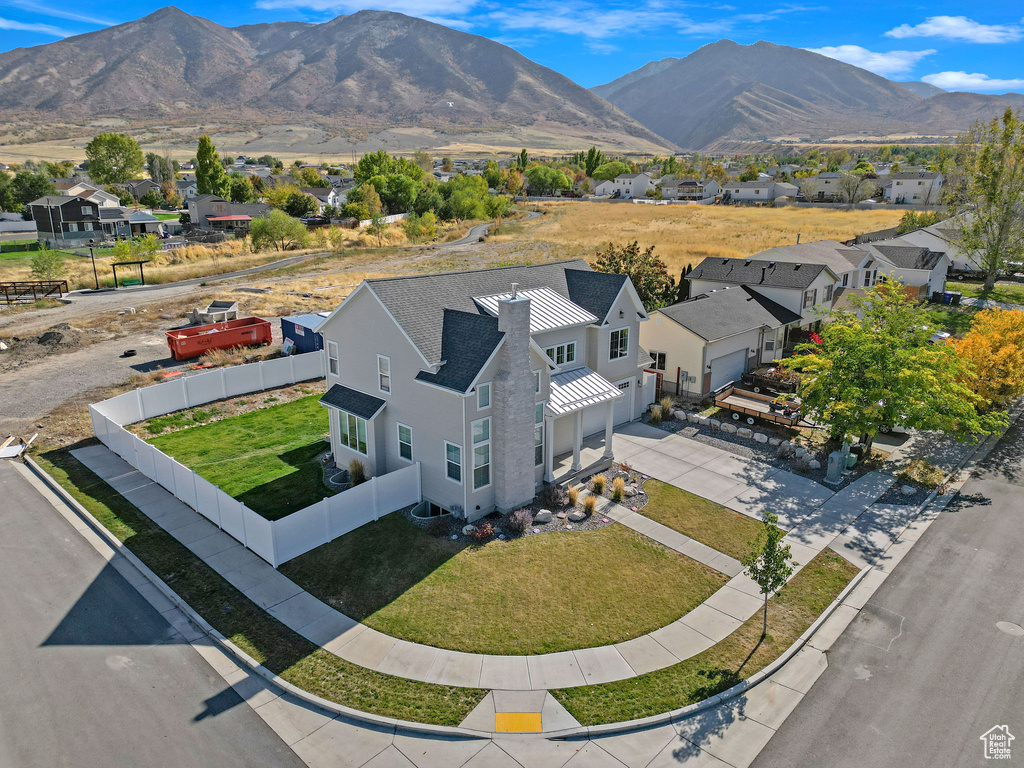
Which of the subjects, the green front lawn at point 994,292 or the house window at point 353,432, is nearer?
the house window at point 353,432

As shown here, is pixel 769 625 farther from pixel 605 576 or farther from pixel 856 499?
pixel 856 499

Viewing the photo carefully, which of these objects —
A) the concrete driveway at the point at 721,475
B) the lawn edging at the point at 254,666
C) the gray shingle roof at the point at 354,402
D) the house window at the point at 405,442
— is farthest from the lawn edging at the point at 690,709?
the gray shingle roof at the point at 354,402

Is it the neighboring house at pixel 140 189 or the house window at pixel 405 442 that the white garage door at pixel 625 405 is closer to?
the house window at pixel 405 442

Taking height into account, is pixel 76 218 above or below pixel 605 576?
above

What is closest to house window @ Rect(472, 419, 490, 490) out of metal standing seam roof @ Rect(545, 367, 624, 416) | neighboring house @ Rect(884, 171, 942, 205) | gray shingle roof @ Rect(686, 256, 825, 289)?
metal standing seam roof @ Rect(545, 367, 624, 416)

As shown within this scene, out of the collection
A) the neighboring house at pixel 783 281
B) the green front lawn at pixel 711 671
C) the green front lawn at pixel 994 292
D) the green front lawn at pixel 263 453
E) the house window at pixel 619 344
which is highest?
the neighboring house at pixel 783 281

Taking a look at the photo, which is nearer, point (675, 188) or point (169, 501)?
point (169, 501)

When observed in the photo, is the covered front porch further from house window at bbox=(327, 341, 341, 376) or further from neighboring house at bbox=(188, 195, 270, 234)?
neighboring house at bbox=(188, 195, 270, 234)

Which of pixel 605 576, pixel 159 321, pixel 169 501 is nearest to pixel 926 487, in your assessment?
pixel 605 576
